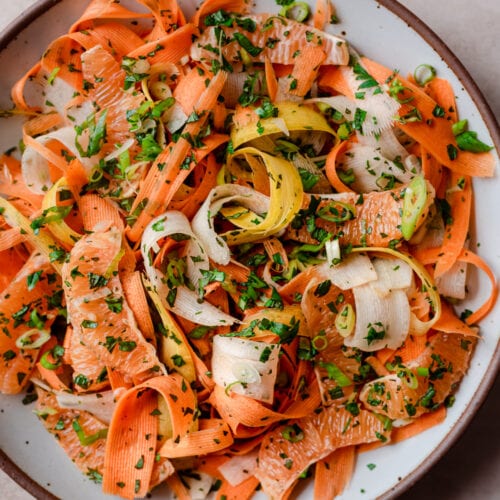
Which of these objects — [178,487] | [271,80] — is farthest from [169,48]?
[178,487]

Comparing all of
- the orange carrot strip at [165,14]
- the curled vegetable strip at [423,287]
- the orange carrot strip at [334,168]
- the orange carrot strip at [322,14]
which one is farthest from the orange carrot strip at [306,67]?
the curled vegetable strip at [423,287]

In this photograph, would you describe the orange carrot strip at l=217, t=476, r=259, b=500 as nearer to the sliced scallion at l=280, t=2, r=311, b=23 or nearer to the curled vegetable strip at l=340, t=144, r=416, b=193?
the curled vegetable strip at l=340, t=144, r=416, b=193

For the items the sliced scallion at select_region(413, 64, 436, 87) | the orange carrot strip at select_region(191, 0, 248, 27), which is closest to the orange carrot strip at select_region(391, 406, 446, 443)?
the sliced scallion at select_region(413, 64, 436, 87)

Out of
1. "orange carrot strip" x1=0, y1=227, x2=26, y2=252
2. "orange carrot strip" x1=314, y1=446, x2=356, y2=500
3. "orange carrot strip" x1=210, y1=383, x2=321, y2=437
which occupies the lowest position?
"orange carrot strip" x1=314, y1=446, x2=356, y2=500

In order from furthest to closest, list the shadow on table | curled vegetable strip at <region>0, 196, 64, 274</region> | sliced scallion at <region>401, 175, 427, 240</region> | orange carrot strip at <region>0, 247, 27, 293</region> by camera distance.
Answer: the shadow on table → orange carrot strip at <region>0, 247, 27, 293</region> → curled vegetable strip at <region>0, 196, 64, 274</region> → sliced scallion at <region>401, 175, 427, 240</region>

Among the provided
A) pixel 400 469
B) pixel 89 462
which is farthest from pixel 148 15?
pixel 400 469
